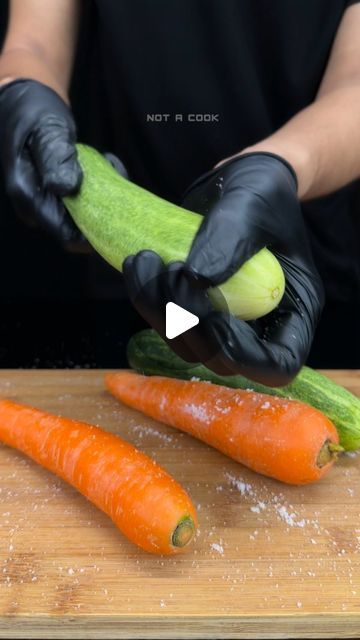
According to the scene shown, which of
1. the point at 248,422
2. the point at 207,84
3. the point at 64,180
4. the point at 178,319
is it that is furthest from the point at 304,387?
the point at 207,84

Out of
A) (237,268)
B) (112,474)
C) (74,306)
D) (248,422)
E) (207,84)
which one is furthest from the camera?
(74,306)

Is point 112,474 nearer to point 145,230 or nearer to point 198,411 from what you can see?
point 198,411

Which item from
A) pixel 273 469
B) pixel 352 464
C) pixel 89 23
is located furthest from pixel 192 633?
pixel 89 23

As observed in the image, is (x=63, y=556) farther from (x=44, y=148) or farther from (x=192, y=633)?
(x=44, y=148)

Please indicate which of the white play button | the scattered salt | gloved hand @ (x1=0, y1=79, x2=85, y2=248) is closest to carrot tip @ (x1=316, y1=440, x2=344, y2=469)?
the scattered salt

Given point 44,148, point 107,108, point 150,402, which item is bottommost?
point 150,402

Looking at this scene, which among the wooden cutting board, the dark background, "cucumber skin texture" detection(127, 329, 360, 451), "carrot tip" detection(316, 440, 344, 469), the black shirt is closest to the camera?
the wooden cutting board

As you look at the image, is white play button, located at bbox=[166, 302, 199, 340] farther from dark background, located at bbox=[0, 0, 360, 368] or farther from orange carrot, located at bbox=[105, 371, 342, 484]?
dark background, located at bbox=[0, 0, 360, 368]
